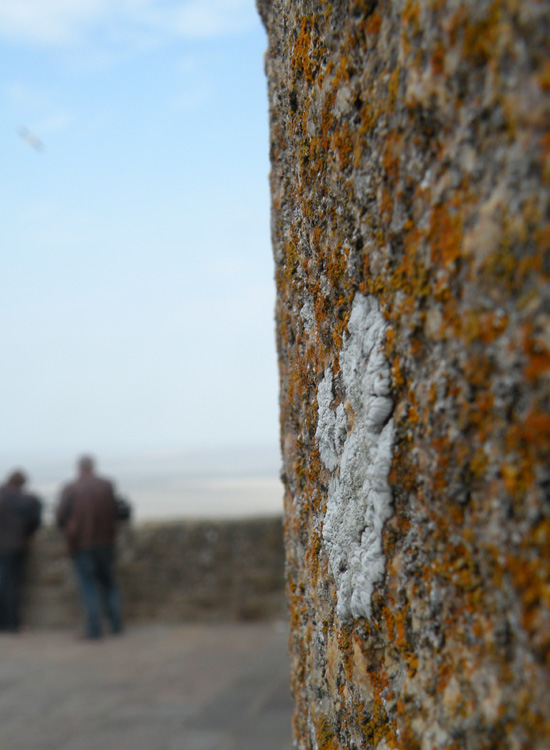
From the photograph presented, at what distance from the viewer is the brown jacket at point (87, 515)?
664 centimetres

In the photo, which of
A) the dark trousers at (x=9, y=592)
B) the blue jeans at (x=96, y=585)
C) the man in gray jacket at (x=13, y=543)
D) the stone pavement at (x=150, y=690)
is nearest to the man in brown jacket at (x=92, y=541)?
the blue jeans at (x=96, y=585)

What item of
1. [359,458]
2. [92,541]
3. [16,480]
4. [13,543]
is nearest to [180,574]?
[92,541]

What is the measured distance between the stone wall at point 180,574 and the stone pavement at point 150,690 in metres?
0.19

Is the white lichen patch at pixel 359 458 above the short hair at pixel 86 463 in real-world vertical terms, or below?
above

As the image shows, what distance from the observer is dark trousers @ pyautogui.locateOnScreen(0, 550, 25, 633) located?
22.9ft

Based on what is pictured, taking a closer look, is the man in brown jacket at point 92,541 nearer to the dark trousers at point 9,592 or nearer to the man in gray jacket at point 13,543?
the man in gray jacket at point 13,543

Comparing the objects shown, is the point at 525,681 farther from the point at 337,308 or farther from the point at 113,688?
the point at 113,688

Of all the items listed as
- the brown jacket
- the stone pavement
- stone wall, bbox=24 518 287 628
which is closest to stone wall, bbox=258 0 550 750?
the stone pavement

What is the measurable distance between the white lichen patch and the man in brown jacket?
6338 millimetres

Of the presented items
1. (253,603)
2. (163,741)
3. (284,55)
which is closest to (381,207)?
(284,55)

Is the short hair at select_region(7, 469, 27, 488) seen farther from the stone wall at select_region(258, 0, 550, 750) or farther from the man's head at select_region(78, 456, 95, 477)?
the stone wall at select_region(258, 0, 550, 750)

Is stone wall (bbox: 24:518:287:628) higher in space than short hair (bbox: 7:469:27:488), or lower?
lower

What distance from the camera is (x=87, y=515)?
6.68 meters

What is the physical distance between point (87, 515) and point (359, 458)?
21.2 ft
